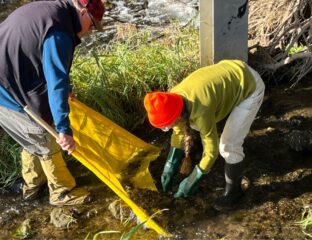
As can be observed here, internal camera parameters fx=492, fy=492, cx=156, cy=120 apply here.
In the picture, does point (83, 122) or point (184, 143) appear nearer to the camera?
point (184, 143)

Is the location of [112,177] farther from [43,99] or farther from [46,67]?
[46,67]

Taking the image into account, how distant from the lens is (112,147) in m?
3.94

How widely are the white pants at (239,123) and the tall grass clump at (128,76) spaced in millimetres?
1239

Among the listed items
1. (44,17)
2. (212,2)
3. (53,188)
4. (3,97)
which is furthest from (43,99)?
(212,2)

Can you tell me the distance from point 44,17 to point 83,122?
41.8 inches

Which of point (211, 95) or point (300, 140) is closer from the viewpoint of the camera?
point (211, 95)

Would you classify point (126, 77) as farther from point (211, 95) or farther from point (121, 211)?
point (211, 95)

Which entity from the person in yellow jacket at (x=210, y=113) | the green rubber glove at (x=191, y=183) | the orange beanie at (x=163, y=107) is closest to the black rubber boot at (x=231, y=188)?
the person in yellow jacket at (x=210, y=113)

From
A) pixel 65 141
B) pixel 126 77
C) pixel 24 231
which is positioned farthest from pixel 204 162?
pixel 126 77

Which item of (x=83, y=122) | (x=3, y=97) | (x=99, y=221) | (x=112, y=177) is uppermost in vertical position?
(x=3, y=97)

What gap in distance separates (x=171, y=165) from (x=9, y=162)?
1.54 m

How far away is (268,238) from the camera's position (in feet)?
11.4

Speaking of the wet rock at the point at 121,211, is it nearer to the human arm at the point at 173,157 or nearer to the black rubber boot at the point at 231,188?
the human arm at the point at 173,157

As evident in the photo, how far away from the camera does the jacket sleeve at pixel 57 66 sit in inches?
120
